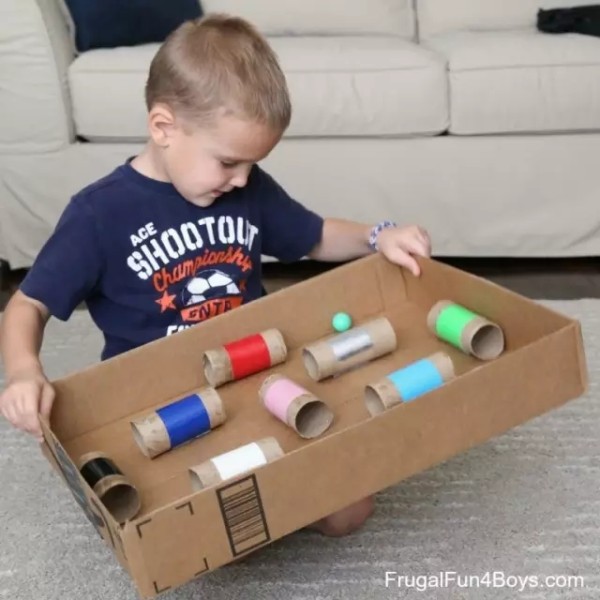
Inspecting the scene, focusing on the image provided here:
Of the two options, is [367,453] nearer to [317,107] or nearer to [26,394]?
[26,394]

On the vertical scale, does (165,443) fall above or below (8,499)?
above

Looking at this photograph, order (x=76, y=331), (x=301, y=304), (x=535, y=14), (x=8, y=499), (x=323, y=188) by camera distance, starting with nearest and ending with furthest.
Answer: (x=301, y=304) → (x=8, y=499) → (x=76, y=331) → (x=323, y=188) → (x=535, y=14)

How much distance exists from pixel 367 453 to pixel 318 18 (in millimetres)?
Result: 1523

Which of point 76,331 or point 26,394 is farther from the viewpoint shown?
point 76,331

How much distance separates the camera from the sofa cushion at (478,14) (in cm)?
212

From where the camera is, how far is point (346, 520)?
44.5 inches

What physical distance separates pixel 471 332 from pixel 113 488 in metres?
0.43

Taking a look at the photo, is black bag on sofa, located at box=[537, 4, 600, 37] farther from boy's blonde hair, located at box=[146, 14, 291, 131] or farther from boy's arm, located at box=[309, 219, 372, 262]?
boy's blonde hair, located at box=[146, 14, 291, 131]

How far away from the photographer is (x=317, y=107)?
71.3 inches

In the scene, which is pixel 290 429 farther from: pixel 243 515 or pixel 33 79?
pixel 33 79

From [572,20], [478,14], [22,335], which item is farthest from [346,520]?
[478,14]

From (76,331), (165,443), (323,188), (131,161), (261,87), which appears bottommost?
(76,331)

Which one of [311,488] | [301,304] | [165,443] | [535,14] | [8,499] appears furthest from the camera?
[535,14]

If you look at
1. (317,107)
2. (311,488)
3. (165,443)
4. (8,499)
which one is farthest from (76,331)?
(311,488)
